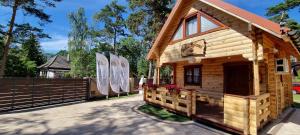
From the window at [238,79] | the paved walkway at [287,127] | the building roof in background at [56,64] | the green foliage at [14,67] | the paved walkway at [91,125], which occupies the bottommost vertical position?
the paved walkway at [287,127]

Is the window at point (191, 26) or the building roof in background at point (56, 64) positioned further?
the building roof in background at point (56, 64)

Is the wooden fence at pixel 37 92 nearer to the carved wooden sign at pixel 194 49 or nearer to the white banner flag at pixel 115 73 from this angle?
the white banner flag at pixel 115 73

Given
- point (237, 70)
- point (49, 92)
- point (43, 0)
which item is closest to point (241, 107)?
point (237, 70)

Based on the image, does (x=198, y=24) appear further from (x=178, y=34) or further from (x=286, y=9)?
(x=286, y=9)

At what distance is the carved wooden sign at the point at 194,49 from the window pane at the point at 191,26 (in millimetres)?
745

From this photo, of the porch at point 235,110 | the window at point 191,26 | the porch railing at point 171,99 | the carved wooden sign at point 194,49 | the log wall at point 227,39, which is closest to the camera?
the porch at point 235,110

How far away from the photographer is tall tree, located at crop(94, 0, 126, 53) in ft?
119

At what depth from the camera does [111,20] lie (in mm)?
36906

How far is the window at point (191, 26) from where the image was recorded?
9.93 m

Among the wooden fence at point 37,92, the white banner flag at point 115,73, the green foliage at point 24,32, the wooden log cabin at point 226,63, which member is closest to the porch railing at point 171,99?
the wooden log cabin at point 226,63

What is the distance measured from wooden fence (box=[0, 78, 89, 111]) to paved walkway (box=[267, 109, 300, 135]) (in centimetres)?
1072

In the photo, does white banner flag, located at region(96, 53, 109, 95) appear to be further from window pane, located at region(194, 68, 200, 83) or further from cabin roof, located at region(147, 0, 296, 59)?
window pane, located at region(194, 68, 200, 83)

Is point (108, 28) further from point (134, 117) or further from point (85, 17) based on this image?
point (134, 117)

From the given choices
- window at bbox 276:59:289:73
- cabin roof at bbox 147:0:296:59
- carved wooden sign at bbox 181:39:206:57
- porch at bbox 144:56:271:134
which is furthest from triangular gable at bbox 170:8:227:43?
window at bbox 276:59:289:73
